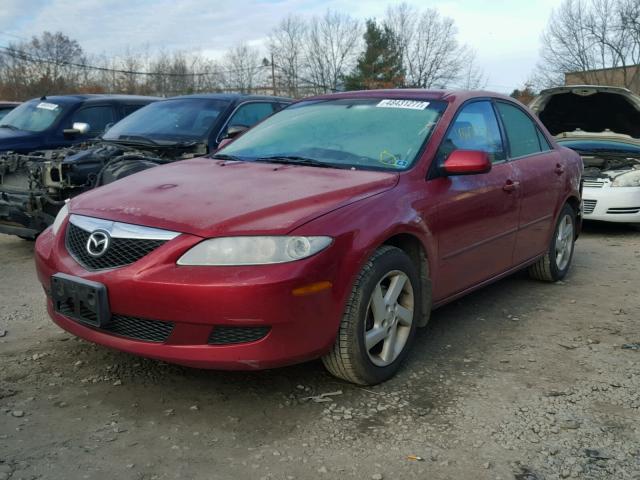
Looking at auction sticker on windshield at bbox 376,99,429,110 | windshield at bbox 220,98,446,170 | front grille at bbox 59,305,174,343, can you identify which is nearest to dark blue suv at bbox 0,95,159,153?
windshield at bbox 220,98,446,170

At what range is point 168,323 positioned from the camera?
278 centimetres

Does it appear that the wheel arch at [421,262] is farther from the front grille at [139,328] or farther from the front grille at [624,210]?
the front grille at [624,210]

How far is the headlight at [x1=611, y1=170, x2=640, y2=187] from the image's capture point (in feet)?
26.1

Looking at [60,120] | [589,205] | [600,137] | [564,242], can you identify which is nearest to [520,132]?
[564,242]

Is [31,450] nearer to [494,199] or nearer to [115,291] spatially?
[115,291]

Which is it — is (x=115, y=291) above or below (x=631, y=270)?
above

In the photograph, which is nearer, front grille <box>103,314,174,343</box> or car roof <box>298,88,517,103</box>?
front grille <box>103,314,174,343</box>

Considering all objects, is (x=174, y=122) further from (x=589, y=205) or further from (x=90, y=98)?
(x=589, y=205)

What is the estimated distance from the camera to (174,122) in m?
6.98

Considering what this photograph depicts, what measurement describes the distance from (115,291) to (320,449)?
44.8 inches

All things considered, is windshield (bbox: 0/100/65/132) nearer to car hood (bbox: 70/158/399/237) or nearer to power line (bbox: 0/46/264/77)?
car hood (bbox: 70/158/399/237)

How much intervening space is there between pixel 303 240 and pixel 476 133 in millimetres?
2002

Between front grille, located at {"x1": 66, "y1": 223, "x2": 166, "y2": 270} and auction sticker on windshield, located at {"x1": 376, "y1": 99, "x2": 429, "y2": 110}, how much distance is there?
6.50 feet

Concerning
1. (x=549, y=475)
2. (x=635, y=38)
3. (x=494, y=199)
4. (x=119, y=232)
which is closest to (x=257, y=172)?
(x=119, y=232)
